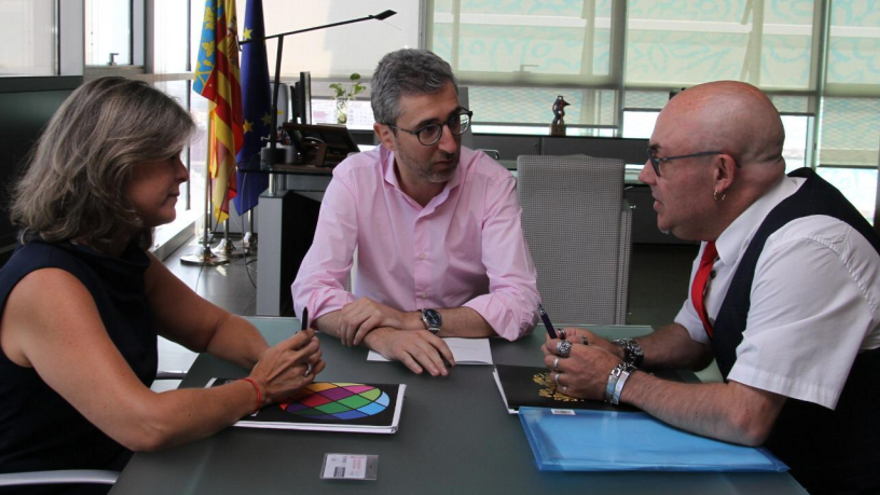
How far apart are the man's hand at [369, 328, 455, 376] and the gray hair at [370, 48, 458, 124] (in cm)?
66

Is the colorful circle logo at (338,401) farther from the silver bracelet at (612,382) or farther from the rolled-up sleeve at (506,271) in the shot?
the rolled-up sleeve at (506,271)

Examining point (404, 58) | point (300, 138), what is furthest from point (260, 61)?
point (404, 58)

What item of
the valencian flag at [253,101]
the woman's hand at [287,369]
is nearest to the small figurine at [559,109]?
the valencian flag at [253,101]

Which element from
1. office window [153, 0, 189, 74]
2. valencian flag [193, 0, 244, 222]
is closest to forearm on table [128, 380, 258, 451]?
valencian flag [193, 0, 244, 222]

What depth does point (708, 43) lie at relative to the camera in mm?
7918

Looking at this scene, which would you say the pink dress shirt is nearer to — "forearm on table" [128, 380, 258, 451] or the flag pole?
"forearm on table" [128, 380, 258, 451]

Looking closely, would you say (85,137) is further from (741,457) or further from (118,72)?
(118,72)

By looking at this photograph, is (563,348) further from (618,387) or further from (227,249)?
(227,249)

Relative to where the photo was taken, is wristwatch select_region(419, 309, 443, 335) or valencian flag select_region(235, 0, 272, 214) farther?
valencian flag select_region(235, 0, 272, 214)

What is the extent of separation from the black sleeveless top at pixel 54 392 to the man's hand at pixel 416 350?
0.45 m

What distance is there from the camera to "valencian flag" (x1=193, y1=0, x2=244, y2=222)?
5.30m

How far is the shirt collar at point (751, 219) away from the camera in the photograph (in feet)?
4.63

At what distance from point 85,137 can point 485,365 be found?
0.81 meters

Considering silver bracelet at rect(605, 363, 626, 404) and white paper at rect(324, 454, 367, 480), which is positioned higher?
silver bracelet at rect(605, 363, 626, 404)
